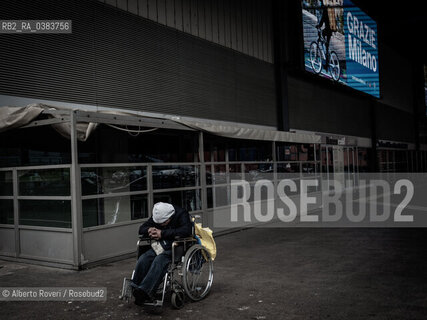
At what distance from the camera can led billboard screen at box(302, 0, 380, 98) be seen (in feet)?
60.7

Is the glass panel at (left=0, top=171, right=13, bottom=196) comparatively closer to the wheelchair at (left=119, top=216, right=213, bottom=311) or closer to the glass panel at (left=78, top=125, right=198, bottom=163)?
the glass panel at (left=78, top=125, right=198, bottom=163)

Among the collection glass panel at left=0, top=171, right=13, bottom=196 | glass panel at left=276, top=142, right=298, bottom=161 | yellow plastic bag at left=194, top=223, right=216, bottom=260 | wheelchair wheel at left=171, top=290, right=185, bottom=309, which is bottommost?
wheelchair wheel at left=171, top=290, right=185, bottom=309

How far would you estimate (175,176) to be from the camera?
32.9ft

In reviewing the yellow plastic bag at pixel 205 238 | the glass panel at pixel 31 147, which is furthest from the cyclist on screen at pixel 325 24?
the yellow plastic bag at pixel 205 238

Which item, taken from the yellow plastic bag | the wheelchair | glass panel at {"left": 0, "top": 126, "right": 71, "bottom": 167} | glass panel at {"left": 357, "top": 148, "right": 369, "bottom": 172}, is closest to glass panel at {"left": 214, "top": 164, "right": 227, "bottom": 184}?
glass panel at {"left": 0, "top": 126, "right": 71, "bottom": 167}

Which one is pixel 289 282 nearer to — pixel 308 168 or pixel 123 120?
pixel 123 120

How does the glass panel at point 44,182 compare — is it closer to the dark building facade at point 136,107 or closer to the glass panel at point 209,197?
the dark building facade at point 136,107

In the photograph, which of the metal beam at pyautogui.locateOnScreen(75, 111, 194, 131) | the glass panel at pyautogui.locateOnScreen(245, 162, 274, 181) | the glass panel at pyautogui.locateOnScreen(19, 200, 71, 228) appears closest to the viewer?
the metal beam at pyautogui.locateOnScreen(75, 111, 194, 131)

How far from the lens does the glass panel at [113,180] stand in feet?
26.0

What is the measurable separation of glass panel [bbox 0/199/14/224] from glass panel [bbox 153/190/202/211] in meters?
2.82

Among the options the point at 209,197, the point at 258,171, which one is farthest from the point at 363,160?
the point at 209,197

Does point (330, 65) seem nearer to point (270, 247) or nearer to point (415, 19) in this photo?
point (415, 19)

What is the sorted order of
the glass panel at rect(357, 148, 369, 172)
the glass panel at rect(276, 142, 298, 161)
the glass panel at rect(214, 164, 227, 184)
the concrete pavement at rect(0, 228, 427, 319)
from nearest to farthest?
the concrete pavement at rect(0, 228, 427, 319)
the glass panel at rect(214, 164, 227, 184)
the glass panel at rect(276, 142, 298, 161)
the glass panel at rect(357, 148, 369, 172)

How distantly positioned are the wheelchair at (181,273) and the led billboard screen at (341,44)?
1396 cm
